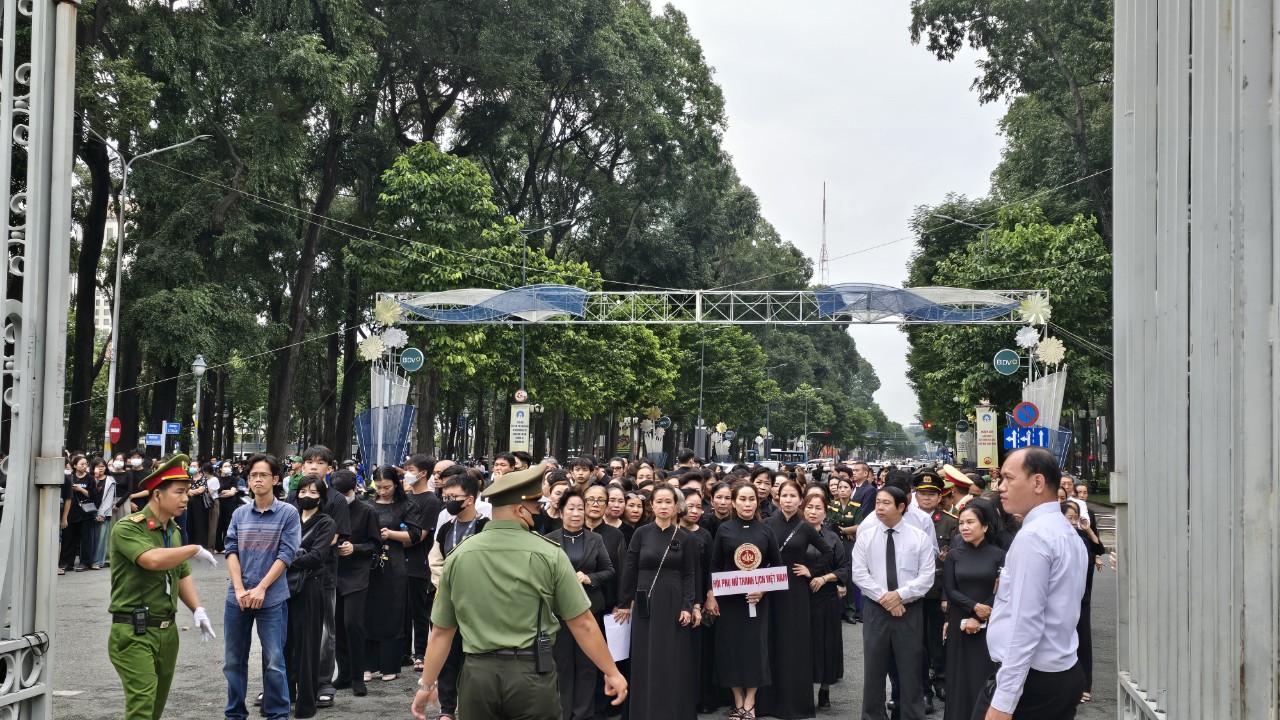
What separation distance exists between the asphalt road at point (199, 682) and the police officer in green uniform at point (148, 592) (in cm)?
235

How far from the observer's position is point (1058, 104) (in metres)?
40.3

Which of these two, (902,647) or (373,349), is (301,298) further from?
(902,647)

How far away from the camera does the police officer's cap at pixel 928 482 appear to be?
10480 millimetres

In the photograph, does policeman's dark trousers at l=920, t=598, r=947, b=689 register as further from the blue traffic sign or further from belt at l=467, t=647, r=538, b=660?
the blue traffic sign

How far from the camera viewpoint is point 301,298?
125ft

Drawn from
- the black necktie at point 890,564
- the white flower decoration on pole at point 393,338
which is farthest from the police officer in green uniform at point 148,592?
the white flower decoration on pole at point 393,338

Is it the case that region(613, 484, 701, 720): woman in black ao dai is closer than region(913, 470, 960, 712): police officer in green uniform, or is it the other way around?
region(613, 484, 701, 720): woman in black ao dai

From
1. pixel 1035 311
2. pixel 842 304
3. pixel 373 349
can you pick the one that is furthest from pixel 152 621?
pixel 842 304

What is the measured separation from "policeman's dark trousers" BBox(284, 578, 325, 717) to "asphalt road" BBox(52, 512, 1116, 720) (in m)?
0.22

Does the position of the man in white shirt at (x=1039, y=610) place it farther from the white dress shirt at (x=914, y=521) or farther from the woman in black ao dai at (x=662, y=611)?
the woman in black ao dai at (x=662, y=611)

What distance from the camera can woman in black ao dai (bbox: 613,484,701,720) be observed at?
912cm

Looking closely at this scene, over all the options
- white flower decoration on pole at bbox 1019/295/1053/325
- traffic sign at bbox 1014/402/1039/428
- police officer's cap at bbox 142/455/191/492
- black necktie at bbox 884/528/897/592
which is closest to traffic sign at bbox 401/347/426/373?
traffic sign at bbox 1014/402/1039/428

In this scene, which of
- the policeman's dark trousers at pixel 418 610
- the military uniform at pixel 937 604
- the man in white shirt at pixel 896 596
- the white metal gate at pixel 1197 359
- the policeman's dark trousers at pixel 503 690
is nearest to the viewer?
the white metal gate at pixel 1197 359

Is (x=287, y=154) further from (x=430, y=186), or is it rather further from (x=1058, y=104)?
(x=1058, y=104)
